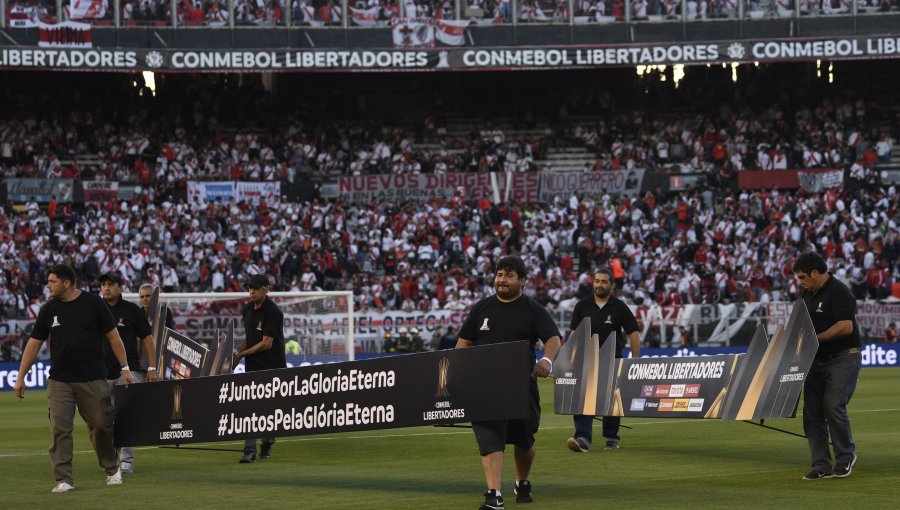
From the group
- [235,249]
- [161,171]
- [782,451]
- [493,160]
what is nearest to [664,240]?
[493,160]

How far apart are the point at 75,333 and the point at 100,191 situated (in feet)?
106

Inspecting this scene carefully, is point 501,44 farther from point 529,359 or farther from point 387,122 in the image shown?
point 529,359

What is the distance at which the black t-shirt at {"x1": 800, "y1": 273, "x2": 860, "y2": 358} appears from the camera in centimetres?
1258

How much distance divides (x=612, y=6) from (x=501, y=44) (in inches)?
147

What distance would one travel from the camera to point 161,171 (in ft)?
149

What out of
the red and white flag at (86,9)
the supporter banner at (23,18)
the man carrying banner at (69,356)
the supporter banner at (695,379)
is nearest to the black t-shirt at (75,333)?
A: the man carrying banner at (69,356)

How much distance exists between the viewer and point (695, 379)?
51.1 feet

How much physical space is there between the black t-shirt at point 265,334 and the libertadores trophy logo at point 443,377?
4.74 m

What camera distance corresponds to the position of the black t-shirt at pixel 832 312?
41.3 feet

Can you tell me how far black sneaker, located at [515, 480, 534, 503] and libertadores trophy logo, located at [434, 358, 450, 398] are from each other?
2.91 ft

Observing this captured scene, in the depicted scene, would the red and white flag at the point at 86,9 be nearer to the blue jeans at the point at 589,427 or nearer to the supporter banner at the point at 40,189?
the supporter banner at the point at 40,189

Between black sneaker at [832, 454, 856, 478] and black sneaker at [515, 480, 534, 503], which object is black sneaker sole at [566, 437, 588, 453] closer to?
black sneaker at [832, 454, 856, 478]

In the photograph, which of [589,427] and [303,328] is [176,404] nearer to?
[589,427]

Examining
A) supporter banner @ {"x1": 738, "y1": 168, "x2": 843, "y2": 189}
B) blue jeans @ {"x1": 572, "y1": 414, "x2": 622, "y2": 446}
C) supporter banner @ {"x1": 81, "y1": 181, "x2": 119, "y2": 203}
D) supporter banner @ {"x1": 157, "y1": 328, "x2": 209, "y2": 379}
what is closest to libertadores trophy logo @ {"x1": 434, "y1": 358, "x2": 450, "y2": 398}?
blue jeans @ {"x1": 572, "y1": 414, "x2": 622, "y2": 446}
